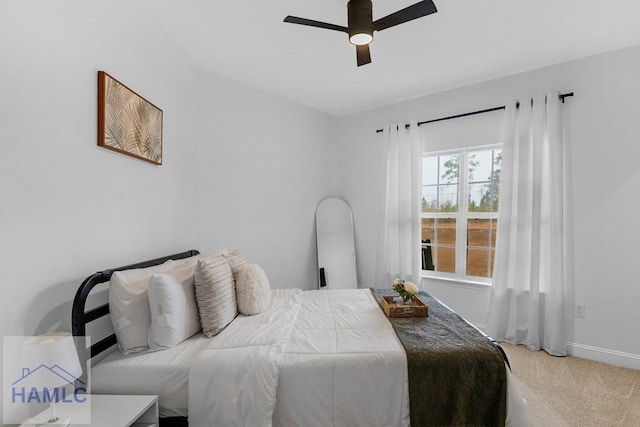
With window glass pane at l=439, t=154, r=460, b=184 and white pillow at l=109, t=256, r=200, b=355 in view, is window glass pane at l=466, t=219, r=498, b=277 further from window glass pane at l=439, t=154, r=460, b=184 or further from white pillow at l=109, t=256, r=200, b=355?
white pillow at l=109, t=256, r=200, b=355

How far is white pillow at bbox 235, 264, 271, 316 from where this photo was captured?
6.68 ft

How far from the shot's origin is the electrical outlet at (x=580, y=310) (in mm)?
2684

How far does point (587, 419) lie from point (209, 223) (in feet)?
10.8

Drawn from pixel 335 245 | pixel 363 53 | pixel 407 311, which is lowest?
pixel 407 311

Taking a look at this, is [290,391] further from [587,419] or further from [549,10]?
[549,10]

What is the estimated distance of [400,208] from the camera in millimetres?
3635

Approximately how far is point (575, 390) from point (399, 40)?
2996 millimetres

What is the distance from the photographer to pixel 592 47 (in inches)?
99.4

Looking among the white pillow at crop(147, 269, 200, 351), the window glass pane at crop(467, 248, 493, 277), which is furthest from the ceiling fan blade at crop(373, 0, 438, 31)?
the window glass pane at crop(467, 248, 493, 277)

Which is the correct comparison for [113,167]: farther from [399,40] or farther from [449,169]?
[449,169]

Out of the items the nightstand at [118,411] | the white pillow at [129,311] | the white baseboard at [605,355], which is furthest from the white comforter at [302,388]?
the white baseboard at [605,355]

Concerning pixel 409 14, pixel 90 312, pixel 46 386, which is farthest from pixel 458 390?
pixel 409 14

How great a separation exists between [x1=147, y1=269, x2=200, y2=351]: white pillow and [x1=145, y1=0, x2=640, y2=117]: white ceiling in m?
1.85

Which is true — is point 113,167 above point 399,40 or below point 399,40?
below
